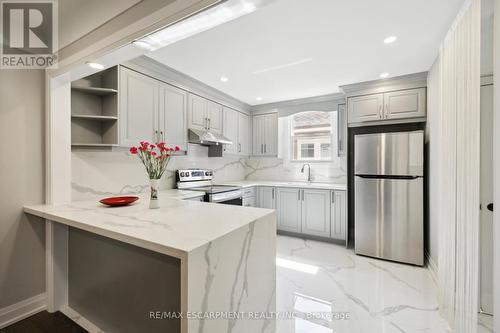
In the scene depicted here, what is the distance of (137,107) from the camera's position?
2.43m

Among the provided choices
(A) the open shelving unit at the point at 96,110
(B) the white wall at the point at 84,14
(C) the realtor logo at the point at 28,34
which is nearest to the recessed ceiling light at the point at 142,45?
(B) the white wall at the point at 84,14

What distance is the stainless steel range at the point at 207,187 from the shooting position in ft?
9.75

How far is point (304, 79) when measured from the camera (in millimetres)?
3141

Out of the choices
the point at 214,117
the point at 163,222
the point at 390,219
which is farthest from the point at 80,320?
the point at 390,219

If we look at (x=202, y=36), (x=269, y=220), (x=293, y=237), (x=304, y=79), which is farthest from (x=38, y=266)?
(x=304, y=79)

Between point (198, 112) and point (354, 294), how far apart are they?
2.97m

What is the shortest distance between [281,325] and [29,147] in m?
2.59

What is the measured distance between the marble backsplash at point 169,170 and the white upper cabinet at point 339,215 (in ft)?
2.03

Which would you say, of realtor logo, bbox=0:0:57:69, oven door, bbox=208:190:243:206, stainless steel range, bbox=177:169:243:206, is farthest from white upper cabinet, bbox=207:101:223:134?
realtor logo, bbox=0:0:57:69

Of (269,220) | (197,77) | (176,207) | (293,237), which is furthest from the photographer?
(293,237)

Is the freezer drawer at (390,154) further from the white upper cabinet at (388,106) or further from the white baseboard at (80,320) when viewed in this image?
the white baseboard at (80,320)

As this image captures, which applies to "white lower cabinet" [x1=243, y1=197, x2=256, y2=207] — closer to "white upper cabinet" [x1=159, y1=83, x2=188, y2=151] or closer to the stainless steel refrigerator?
"white upper cabinet" [x1=159, y1=83, x2=188, y2=151]

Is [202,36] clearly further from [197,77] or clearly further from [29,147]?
[29,147]

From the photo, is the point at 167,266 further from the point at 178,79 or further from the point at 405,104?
the point at 405,104
